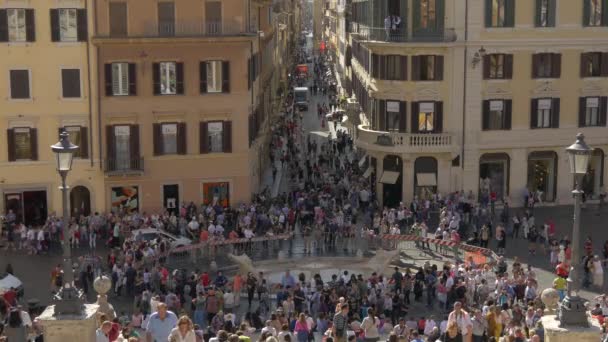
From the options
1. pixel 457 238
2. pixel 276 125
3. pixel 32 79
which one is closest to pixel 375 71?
pixel 457 238

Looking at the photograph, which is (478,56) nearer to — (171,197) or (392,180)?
(392,180)

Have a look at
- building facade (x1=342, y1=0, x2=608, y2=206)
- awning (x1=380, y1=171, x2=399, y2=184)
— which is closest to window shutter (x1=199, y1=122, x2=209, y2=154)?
building facade (x1=342, y1=0, x2=608, y2=206)

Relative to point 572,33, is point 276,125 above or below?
below

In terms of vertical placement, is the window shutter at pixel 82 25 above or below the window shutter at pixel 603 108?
above

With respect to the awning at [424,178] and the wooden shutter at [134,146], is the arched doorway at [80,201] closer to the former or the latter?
the wooden shutter at [134,146]

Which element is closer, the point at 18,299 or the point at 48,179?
the point at 18,299

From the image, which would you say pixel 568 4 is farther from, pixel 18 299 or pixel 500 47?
pixel 18 299

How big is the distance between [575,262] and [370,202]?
113 ft

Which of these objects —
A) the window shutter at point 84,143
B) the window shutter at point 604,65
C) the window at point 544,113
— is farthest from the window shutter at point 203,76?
the window shutter at point 604,65

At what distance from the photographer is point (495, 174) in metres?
56.8

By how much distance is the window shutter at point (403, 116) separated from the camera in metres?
55.1

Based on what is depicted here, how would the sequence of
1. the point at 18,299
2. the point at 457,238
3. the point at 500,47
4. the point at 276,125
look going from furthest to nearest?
the point at 276,125 < the point at 500,47 < the point at 457,238 < the point at 18,299

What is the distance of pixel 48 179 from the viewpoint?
50.9m

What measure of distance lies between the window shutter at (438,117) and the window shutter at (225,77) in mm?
11687
